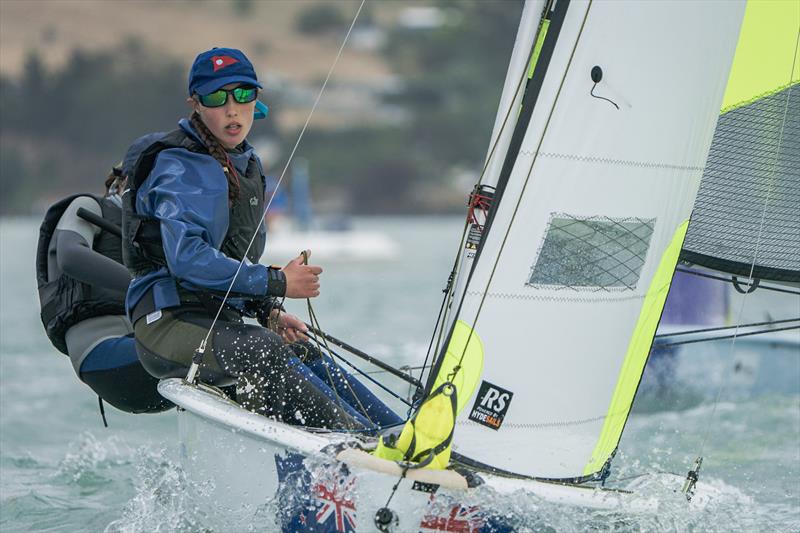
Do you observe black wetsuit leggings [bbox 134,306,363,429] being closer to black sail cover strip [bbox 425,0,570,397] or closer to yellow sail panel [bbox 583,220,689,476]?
black sail cover strip [bbox 425,0,570,397]

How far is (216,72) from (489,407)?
3.87 ft

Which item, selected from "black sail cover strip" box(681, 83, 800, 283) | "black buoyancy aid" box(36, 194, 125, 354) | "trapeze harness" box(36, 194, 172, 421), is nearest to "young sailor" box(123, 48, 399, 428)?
"trapeze harness" box(36, 194, 172, 421)

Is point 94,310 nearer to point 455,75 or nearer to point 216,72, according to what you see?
point 216,72

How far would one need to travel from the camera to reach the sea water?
3.42 metres

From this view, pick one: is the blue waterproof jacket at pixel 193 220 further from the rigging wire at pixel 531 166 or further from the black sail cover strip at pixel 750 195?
the black sail cover strip at pixel 750 195

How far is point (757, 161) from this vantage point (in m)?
4.77

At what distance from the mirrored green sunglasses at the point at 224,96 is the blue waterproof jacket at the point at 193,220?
0.09 m

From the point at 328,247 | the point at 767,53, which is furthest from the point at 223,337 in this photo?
the point at 328,247

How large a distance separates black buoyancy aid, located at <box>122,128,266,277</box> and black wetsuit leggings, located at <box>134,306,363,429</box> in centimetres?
17

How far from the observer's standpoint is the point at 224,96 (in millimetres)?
3408

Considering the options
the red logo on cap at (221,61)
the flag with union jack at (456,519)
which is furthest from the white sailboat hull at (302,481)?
the red logo on cap at (221,61)

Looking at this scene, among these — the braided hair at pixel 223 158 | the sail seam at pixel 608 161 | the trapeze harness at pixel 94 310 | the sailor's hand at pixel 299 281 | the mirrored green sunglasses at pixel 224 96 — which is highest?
the sail seam at pixel 608 161

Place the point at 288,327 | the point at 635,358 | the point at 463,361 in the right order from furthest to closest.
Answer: the point at 288,327
the point at 635,358
the point at 463,361

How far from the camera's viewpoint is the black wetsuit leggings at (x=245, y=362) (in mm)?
3396
